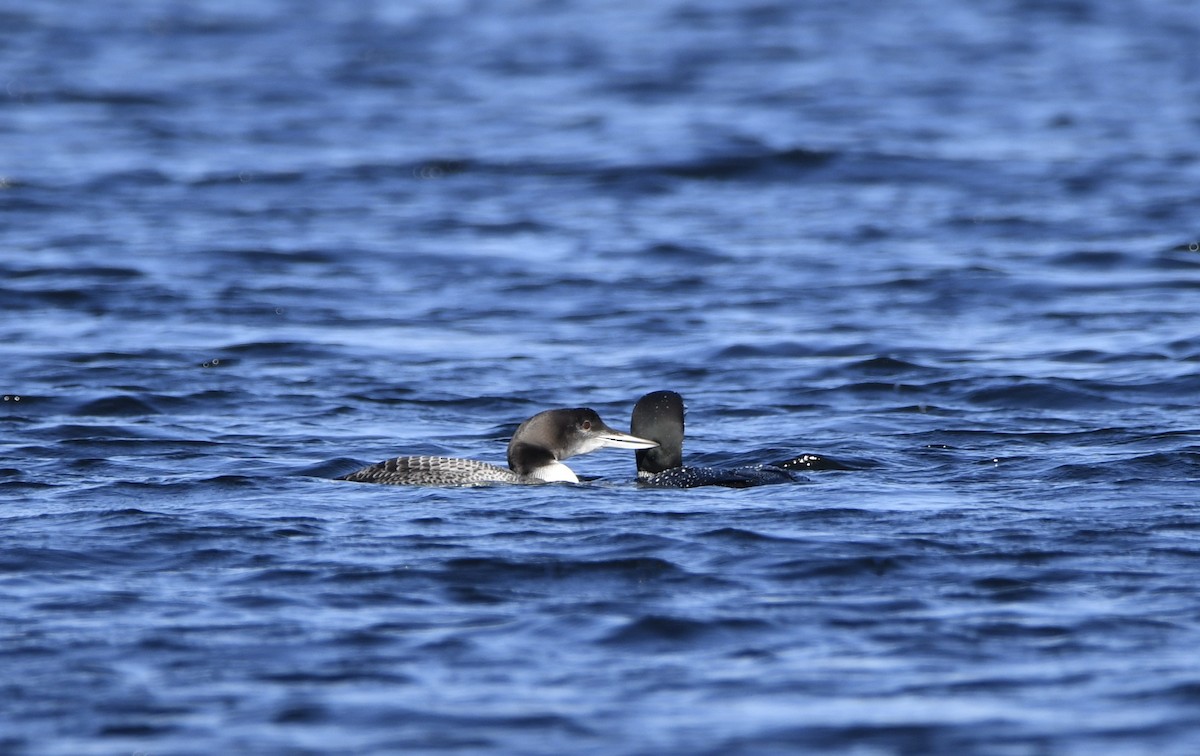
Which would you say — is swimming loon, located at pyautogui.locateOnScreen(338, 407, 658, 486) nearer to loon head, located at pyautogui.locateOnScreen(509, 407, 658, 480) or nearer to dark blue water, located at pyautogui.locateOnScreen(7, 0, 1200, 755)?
loon head, located at pyautogui.locateOnScreen(509, 407, 658, 480)

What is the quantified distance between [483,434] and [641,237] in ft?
24.5

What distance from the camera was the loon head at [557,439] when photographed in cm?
959

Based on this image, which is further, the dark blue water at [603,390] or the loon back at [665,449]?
the loon back at [665,449]

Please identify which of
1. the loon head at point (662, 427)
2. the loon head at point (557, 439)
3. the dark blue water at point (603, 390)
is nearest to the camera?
the dark blue water at point (603, 390)

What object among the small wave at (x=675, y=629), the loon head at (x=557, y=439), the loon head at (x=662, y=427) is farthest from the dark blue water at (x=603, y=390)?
the loon head at (x=662, y=427)

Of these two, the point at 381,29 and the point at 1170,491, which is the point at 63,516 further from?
the point at 381,29

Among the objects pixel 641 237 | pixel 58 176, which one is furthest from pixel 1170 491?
pixel 58 176

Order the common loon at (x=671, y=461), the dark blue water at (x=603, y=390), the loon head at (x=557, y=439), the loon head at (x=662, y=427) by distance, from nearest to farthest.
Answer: the dark blue water at (x=603, y=390)
the common loon at (x=671, y=461)
the loon head at (x=557, y=439)
the loon head at (x=662, y=427)

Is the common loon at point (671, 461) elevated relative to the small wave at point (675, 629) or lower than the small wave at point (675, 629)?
elevated

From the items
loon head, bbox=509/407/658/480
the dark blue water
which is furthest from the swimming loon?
the dark blue water

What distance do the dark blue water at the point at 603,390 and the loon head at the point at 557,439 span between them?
26cm

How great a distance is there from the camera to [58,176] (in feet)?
70.5

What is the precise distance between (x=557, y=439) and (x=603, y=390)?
3.10m

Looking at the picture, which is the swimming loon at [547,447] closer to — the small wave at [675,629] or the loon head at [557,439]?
the loon head at [557,439]
